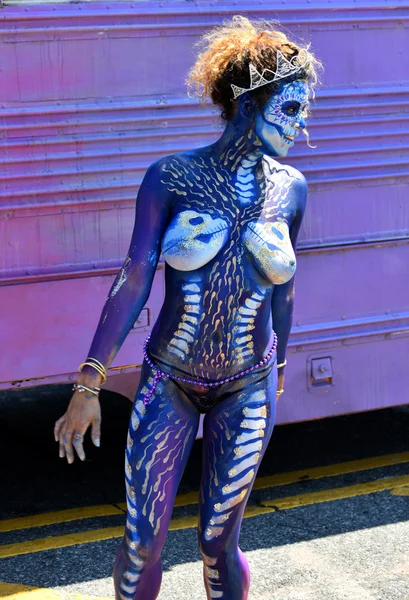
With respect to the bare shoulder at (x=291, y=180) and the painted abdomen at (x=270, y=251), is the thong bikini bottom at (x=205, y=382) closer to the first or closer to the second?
the painted abdomen at (x=270, y=251)

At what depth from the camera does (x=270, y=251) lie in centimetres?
328

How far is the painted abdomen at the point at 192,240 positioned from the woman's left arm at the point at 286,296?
0.34 m

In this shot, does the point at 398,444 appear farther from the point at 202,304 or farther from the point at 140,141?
the point at 202,304

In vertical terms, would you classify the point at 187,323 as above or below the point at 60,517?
above

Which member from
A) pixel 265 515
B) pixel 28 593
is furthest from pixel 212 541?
pixel 265 515

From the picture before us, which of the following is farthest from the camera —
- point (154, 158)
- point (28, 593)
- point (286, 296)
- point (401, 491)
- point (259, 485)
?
point (259, 485)

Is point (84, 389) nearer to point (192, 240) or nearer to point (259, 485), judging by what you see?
point (192, 240)

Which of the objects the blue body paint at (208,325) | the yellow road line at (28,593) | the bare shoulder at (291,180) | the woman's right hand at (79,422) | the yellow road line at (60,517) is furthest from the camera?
the yellow road line at (60,517)

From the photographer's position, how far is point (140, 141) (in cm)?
499

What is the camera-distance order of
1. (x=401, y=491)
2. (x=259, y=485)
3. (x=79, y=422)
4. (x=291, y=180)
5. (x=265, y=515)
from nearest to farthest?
(x=79, y=422) < (x=291, y=180) < (x=265, y=515) < (x=401, y=491) < (x=259, y=485)

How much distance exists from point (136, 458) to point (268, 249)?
0.80 meters

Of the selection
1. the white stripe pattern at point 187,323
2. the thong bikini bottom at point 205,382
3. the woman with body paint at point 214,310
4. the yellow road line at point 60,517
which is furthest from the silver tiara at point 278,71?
the yellow road line at point 60,517

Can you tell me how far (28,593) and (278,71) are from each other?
2.49m

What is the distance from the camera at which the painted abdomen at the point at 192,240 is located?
3199 mm
